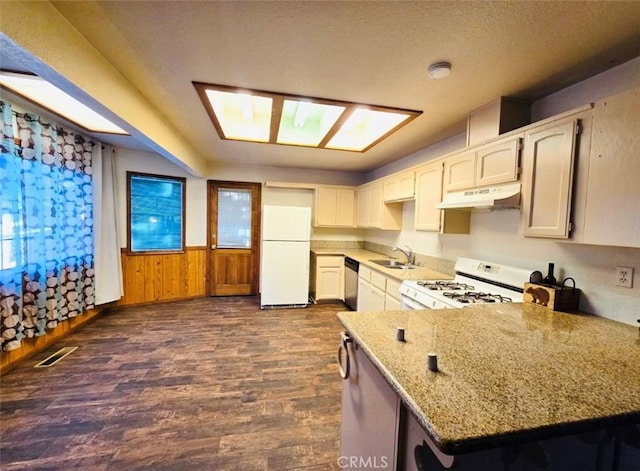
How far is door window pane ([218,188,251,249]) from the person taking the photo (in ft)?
15.8

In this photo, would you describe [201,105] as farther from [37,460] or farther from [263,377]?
[37,460]

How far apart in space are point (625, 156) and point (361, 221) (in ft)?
11.5

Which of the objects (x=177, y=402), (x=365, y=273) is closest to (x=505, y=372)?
(x=177, y=402)

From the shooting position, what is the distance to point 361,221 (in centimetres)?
469

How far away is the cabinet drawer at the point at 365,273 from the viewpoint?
3.54 metres

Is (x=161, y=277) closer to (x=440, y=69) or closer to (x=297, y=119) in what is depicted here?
(x=297, y=119)

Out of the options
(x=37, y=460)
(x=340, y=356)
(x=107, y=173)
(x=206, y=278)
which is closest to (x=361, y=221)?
(x=206, y=278)

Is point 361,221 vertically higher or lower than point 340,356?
higher

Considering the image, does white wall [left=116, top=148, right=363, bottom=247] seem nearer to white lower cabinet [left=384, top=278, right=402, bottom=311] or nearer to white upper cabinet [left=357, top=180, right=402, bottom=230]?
white upper cabinet [left=357, top=180, right=402, bottom=230]

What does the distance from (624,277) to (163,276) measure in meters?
5.14

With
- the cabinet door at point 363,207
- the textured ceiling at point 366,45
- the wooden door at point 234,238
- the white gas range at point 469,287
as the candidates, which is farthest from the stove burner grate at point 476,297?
the wooden door at point 234,238

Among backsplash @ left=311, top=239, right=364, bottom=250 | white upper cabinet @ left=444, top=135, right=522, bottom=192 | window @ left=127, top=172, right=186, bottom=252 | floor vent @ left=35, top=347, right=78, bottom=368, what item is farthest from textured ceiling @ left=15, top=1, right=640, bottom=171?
backsplash @ left=311, top=239, right=364, bottom=250

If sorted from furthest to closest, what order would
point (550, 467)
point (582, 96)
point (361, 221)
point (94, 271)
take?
point (361, 221)
point (94, 271)
point (582, 96)
point (550, 467)

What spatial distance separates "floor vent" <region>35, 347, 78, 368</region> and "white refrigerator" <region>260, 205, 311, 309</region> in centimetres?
224
